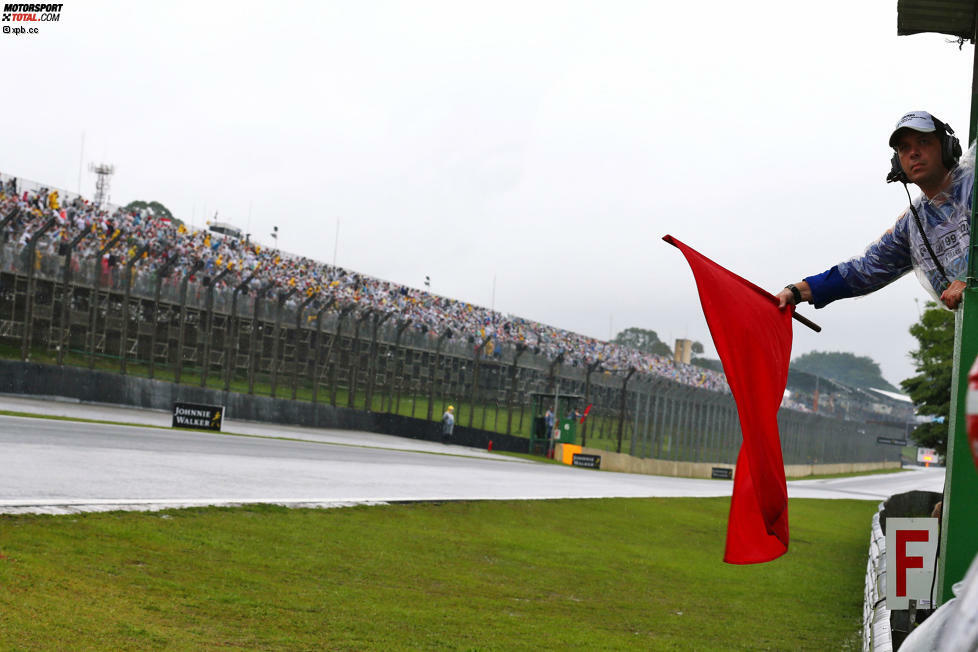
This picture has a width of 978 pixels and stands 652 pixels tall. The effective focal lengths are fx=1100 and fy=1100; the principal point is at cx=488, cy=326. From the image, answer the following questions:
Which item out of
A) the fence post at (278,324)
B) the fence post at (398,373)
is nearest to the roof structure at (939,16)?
the fence post at (278,324)

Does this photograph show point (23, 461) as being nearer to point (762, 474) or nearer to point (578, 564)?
point (578, 564)

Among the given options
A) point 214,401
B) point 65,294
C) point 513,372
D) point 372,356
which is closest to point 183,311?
point 214,401

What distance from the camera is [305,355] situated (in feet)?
117

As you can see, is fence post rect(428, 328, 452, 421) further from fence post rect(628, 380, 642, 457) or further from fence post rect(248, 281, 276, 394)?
fence post rect(248, 281, 276, 394)

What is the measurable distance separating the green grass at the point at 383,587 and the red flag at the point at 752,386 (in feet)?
10.0

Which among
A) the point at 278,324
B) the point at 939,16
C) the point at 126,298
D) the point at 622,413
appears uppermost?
the point at 939,16

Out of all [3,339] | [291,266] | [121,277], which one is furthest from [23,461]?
[291,266]

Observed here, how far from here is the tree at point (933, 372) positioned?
42125 millimetres

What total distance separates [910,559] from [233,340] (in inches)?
1182

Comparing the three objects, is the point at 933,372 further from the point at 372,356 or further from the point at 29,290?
the point at 29,290

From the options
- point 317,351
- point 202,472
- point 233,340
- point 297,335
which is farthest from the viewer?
point 317,351

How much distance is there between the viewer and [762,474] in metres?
3.76

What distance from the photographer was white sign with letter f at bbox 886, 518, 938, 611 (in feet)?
12.7

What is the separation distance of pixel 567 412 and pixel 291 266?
1614cm
